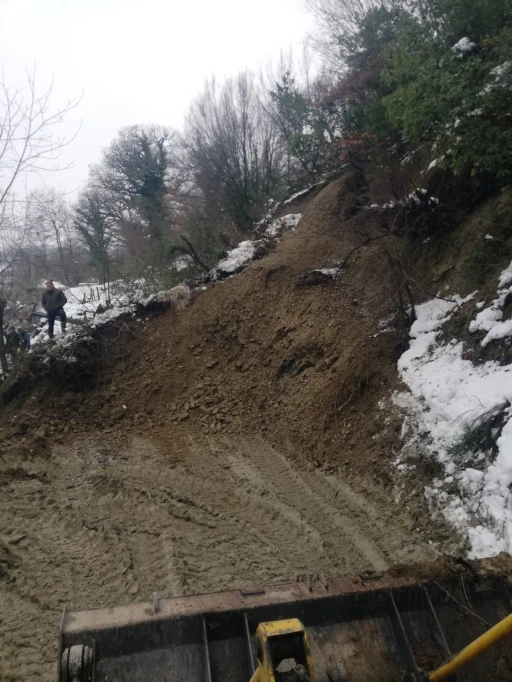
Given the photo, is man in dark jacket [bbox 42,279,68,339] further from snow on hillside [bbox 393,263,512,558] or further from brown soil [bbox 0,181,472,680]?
snow on hillside [bbox 393,263,512,558]

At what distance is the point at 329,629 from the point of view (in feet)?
10.7

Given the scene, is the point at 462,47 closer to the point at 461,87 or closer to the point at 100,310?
the point at 461,87

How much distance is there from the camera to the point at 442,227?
916cm

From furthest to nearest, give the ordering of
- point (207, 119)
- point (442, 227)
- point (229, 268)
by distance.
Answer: point (207, 119), point (229, 268), point (442, 227)

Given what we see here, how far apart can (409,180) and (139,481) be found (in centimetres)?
774

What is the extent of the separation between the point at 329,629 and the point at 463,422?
3349 millimetres

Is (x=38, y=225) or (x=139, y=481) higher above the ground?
(x=38, y=225)

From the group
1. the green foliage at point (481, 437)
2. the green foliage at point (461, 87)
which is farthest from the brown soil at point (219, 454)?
the green foliage at point (461, 87)

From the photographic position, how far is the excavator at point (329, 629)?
2953mm

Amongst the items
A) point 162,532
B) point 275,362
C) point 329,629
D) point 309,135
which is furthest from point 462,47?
point 309,135

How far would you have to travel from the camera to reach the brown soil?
17.3 feet

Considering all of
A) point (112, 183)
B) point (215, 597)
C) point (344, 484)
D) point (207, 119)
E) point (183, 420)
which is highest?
point (112, 183)

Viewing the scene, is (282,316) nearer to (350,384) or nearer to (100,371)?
(350,384)

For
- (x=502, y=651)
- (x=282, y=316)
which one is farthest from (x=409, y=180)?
(x=502, y=651)
